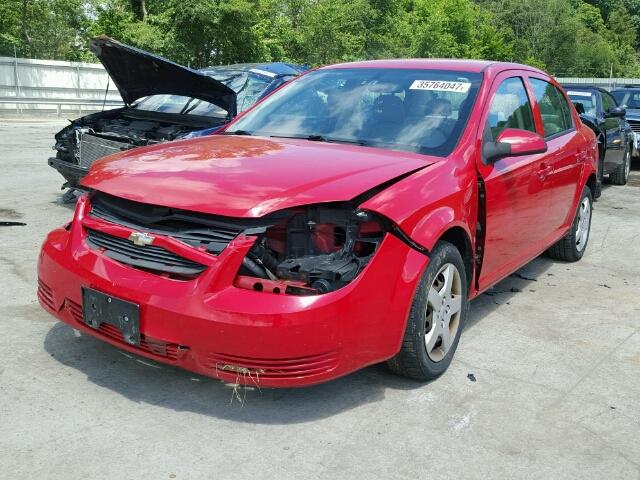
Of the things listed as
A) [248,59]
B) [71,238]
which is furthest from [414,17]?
[71,238]

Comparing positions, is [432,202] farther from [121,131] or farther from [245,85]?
[245,85]

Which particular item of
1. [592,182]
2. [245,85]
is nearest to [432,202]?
[592,182]

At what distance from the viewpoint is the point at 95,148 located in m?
7.22

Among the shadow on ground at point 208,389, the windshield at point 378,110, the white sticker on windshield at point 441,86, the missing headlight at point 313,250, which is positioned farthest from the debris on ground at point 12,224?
the missing headlight at point 313,250

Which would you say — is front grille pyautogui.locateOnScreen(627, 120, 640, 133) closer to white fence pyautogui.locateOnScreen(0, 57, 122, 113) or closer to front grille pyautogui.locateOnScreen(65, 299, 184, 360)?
front grille pyautogui.locateOnScreen(65, 299, 184, 360)

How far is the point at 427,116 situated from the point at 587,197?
2.96 meters

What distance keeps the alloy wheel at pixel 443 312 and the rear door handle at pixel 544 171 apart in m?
1.46

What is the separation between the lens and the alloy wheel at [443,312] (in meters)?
3.82

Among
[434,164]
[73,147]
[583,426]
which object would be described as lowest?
[583,426]

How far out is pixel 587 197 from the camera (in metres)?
6.74

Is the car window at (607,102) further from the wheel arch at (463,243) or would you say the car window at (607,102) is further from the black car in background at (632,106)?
the wheel arch at (463,243)

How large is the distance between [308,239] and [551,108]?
324cm

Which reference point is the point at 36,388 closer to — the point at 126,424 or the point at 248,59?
the point at 126,424

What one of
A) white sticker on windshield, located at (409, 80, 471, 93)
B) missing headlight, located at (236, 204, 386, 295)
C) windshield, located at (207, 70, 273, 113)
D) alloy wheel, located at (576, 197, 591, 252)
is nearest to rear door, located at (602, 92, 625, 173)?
alloy wheel, located at (576, 197, 591, 252)
